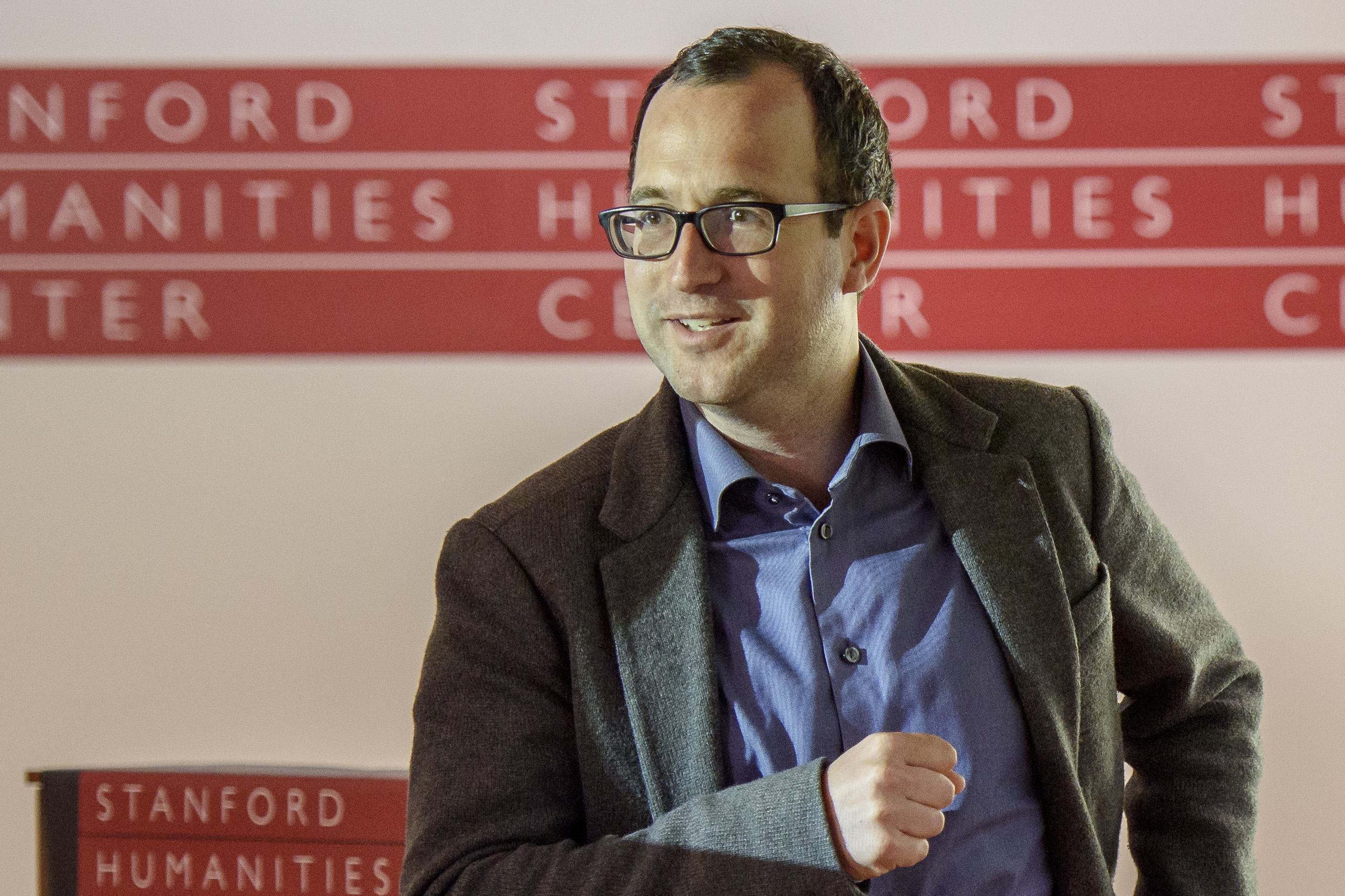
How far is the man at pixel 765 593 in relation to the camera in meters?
1.25

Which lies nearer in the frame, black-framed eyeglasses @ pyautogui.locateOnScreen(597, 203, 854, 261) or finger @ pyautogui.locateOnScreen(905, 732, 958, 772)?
finger @ pyautogui.locateOnScreen(905, 732, 958, 772)

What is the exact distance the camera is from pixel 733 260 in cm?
131

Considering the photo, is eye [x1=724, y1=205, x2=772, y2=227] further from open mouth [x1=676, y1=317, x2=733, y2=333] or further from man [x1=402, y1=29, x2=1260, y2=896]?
open mouth [x1=676, y1=317, x2=733, y2=333]

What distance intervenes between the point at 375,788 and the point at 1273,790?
1595 millimetres

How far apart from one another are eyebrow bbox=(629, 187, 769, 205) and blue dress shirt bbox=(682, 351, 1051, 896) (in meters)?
0.29

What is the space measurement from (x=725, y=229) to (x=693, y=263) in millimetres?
60

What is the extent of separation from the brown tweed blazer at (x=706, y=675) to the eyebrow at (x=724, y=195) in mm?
269

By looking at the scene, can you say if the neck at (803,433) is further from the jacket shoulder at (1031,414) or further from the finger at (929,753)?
the finger at (929,753)

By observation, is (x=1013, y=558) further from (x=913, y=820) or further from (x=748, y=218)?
(x=748, y=218)

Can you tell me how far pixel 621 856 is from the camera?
1.18m

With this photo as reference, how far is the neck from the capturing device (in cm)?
138

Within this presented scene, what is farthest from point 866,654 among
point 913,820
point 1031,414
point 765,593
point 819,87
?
point 819,87

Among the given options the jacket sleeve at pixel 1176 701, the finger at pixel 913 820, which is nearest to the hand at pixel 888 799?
the finger at pixel 913 820

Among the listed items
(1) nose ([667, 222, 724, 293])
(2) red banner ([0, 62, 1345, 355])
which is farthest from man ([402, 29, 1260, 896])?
(2) red banner ([0, 62, 1345, 355])
